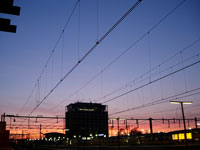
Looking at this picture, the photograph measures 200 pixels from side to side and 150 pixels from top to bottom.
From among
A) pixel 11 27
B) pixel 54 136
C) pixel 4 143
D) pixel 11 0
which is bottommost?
pixel 54 136

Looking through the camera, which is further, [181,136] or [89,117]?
[89,117]

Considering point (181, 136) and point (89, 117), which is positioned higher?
point (89, 117)

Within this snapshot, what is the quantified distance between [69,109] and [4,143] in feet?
402

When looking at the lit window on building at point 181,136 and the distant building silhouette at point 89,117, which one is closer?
the lit window on building at point 181,136

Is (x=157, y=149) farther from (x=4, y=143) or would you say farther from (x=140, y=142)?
(x=140, y=142)

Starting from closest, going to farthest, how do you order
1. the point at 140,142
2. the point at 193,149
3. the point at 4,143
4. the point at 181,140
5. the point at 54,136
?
the point at 4,143 → the point at 193,149 → the point at 181,140 → the point at 140,142 → the point at 54,136

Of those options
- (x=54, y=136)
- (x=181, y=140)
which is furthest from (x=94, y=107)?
(x=181, y=140)

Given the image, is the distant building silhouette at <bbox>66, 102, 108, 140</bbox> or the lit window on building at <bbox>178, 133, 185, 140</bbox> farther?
the distant building silhouette at <bbox>66, 102, 108, 140</bbox>

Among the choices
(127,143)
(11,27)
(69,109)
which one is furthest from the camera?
(69,109)

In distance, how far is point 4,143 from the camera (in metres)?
15.2

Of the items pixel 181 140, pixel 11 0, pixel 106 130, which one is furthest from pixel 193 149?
pixel 106 130

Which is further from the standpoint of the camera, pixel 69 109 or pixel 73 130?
pixel 69 109

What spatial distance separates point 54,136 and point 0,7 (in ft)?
399

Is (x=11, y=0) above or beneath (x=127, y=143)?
above
